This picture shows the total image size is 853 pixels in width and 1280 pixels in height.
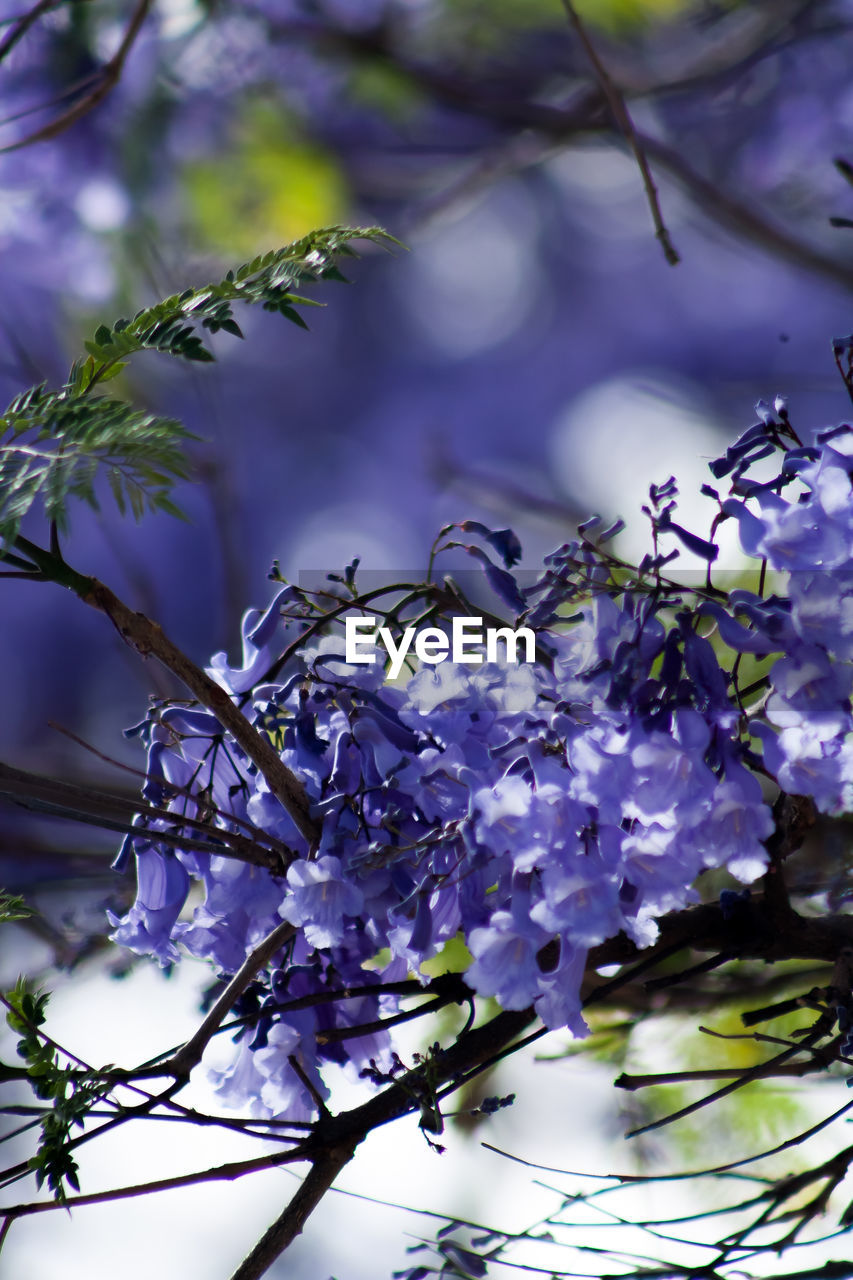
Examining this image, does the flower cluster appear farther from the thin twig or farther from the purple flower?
the thin twig

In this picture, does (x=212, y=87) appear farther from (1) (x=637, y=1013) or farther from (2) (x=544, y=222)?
(2) (x=544, y=222)

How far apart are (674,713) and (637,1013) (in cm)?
29

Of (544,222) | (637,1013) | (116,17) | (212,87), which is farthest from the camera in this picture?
(544,222)

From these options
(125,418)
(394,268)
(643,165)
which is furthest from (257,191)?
(394,268)

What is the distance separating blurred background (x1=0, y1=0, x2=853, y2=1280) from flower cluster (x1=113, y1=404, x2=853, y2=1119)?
0.18 feet

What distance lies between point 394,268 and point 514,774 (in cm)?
268

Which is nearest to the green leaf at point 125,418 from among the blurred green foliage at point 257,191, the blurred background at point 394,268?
the blurred background at point 394,268

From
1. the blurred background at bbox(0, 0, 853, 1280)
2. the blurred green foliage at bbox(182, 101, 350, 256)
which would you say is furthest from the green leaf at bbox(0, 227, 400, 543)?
the blurred green foliage at bbox(182, 101, 350, 256)

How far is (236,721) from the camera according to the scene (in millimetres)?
268

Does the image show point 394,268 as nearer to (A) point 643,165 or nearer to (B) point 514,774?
(A) point 643,165

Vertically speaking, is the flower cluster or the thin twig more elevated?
the thin twig

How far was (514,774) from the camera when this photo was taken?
0.84 ft

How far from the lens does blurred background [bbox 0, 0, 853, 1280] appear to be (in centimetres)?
86

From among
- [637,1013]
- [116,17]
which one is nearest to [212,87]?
[116,17]
